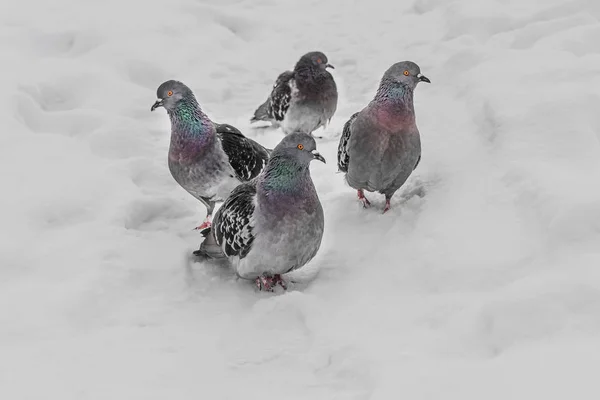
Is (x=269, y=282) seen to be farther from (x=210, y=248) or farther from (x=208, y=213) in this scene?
(x=208, y=213)

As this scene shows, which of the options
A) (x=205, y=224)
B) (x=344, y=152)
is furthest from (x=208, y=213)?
(x=344, y=152)

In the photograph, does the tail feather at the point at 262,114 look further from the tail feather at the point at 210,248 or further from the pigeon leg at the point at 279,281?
the pigeon leg at the point at 279,281

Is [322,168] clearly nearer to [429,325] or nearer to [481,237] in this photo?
[481,237]

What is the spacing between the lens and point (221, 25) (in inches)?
376

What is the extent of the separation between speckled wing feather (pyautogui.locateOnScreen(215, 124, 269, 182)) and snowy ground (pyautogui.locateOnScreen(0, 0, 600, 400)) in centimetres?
61

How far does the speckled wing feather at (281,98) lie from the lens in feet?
24.5

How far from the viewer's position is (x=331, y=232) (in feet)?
19.1

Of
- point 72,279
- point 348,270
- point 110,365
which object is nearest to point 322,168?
point 348,270

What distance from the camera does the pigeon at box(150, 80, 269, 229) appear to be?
5.81 m

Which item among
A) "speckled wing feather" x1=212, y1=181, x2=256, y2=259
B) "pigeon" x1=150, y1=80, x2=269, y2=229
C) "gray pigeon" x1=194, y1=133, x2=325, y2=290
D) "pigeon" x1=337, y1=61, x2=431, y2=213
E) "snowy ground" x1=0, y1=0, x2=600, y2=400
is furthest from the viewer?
"pigeon" x1=150, y1=80, x2=269, y2=229

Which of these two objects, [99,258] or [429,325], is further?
[99,258]

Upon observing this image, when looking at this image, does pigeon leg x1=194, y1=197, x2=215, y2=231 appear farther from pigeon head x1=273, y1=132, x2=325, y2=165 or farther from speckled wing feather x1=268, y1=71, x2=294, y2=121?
speckled wing feather x1=268, y1=71, x2=294, y2=121

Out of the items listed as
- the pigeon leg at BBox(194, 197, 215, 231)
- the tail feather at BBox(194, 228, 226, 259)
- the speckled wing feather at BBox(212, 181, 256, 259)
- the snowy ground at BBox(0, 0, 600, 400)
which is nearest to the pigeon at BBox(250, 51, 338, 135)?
the snowy ground at BBox(0, 0, 600, 400)

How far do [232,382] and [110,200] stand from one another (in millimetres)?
2467
